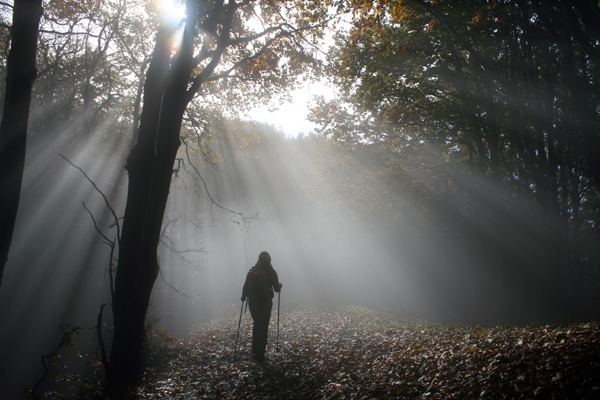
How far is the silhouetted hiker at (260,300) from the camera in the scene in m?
6.09

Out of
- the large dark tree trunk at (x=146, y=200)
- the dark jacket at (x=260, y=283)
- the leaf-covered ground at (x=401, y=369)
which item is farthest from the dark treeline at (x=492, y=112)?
the dark jacket at (x=260, y=283)

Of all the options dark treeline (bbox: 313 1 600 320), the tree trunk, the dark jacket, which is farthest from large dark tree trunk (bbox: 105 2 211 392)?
dark treeline (bbox: 313 1 600 320)

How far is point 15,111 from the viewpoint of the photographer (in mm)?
3553

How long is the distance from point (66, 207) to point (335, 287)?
21367mm

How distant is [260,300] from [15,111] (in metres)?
4.96

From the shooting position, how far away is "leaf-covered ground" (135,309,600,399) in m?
3.01

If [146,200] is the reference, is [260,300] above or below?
below

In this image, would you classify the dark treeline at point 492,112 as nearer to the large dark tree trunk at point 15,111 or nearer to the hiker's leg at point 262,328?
the large dark tree trunk at point 15,111

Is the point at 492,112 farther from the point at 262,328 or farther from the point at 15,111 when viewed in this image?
the point at 15,111

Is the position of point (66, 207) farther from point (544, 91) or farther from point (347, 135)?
point (544, 91)

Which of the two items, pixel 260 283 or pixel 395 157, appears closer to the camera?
pixel 260 283

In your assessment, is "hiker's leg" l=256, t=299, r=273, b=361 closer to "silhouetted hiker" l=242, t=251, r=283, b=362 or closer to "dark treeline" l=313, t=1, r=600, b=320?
"silhouetted hiker" l=242, t=251, r=283, b=362

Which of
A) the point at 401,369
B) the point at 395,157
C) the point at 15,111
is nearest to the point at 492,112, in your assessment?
the point at 395,157

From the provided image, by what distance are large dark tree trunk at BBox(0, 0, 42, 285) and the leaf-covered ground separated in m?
2.86
